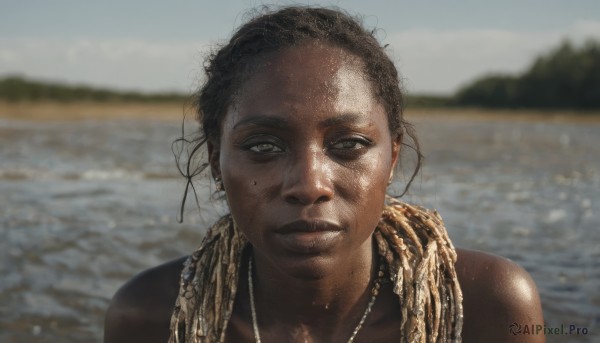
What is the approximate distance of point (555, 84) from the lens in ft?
158

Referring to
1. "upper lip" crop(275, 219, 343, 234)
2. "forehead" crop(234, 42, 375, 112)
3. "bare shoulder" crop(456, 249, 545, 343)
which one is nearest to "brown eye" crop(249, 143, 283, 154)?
"forehead" crop(234, 42, 375, 112)

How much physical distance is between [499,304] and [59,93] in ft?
161

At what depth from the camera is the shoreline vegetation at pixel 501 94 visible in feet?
146

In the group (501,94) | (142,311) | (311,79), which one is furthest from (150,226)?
A: (501,94)

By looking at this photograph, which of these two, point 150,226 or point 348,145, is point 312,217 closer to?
point 348,145

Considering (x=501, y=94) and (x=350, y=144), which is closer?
(x=350, y=144)

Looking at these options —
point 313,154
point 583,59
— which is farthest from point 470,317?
point 583,59

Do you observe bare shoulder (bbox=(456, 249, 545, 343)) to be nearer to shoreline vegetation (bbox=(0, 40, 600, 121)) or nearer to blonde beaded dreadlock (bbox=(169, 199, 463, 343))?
blonde beaded dreadlock (bbox=(169, 199, 463, 343))

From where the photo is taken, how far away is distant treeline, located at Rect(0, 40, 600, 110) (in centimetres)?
4534

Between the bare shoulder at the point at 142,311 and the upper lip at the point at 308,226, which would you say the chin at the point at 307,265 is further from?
the bare shoulder at the point at 142,311

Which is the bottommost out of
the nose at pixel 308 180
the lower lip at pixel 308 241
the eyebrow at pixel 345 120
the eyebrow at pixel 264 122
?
the lower lip at pixel 308 241

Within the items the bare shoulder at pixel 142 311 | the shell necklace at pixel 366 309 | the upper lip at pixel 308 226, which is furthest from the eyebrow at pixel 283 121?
the bare shoulder at pixel 142 311

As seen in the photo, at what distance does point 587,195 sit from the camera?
25.5 feet

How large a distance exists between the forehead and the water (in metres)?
1.18
